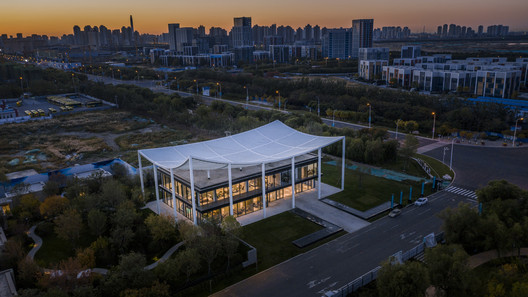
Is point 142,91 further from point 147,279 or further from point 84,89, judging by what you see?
point 147,279

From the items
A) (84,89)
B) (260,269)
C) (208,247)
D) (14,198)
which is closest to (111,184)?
(14,198)

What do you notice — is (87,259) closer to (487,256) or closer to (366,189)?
(366,189)

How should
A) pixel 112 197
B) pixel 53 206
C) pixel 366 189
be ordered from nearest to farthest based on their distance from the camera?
1. pixel 53 206
2. pixel 112 197
3. pixel 366 189

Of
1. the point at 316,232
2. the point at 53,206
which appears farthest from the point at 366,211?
the point at 53,206

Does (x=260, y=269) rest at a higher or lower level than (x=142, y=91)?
lower

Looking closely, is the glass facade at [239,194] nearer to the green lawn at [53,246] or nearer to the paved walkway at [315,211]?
the paved walkway at [315,211]

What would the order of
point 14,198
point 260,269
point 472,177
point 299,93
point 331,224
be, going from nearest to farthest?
point 260,269 < point 331,224 < point 14,198 < point 472,177 < point 299,93

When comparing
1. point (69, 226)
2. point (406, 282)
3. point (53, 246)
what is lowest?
point (53, 246)

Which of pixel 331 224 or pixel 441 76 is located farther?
pixel 441 76
